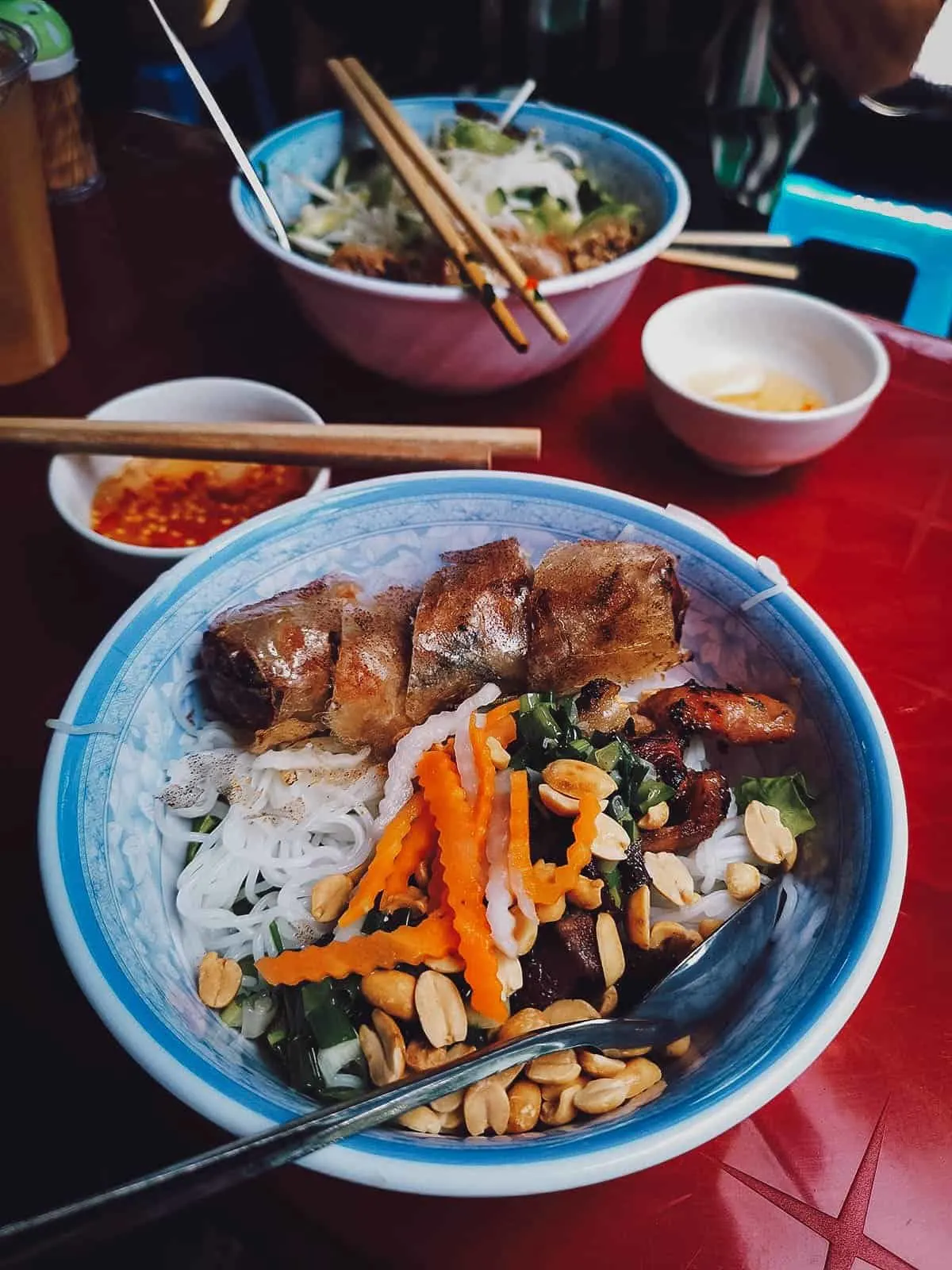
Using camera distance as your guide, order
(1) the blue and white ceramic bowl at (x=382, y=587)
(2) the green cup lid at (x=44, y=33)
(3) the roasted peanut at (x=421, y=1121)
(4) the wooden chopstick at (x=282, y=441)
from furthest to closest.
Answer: (2) the green cup lid at (x=44, y=33) < (4) the wooden chopstick at (x=282, y=441) < (3) the roasted peanut at (x=421, y=1121) < (1) the blue and white ceramic bowl at (x=382, y=587)

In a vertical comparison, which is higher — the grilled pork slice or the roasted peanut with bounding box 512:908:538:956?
the grilled pork slice

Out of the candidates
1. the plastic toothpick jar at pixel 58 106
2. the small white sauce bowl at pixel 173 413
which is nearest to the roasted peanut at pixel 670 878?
the small white sauce bowl at pixel 173 413

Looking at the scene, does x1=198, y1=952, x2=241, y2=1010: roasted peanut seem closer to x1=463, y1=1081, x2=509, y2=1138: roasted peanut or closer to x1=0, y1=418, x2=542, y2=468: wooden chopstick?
x1=463, y1=1081, x2=509, y2=1138: roasted peanut

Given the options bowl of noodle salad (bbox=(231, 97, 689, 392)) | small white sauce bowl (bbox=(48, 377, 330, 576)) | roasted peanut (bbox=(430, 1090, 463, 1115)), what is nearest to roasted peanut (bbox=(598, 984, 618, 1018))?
roasted peanut (bbox=(430, 1090, 463, 1115))

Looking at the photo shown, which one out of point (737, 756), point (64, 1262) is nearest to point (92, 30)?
point (737, 756)

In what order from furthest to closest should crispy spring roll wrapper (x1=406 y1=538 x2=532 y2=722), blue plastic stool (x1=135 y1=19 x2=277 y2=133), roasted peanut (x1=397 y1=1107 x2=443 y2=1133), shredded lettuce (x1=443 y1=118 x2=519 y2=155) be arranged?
blue plastic stool (x1=135 y1=19 x2=277 y2=133), shredded lettuce (x1=443 y1=118 x2=519 y2=155), crispy spring roll wrapper (x1=406 y1=538 x2=532 y2=722), roasted peanut (x1=397 y1=1107 x2=443 y2=1133)

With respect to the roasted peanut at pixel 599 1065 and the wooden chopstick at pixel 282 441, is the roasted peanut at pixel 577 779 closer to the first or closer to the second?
the roasted peanut at pixel 599 1065

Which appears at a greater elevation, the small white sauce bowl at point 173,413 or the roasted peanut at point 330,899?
the small white sauce bowl at point 173,413
